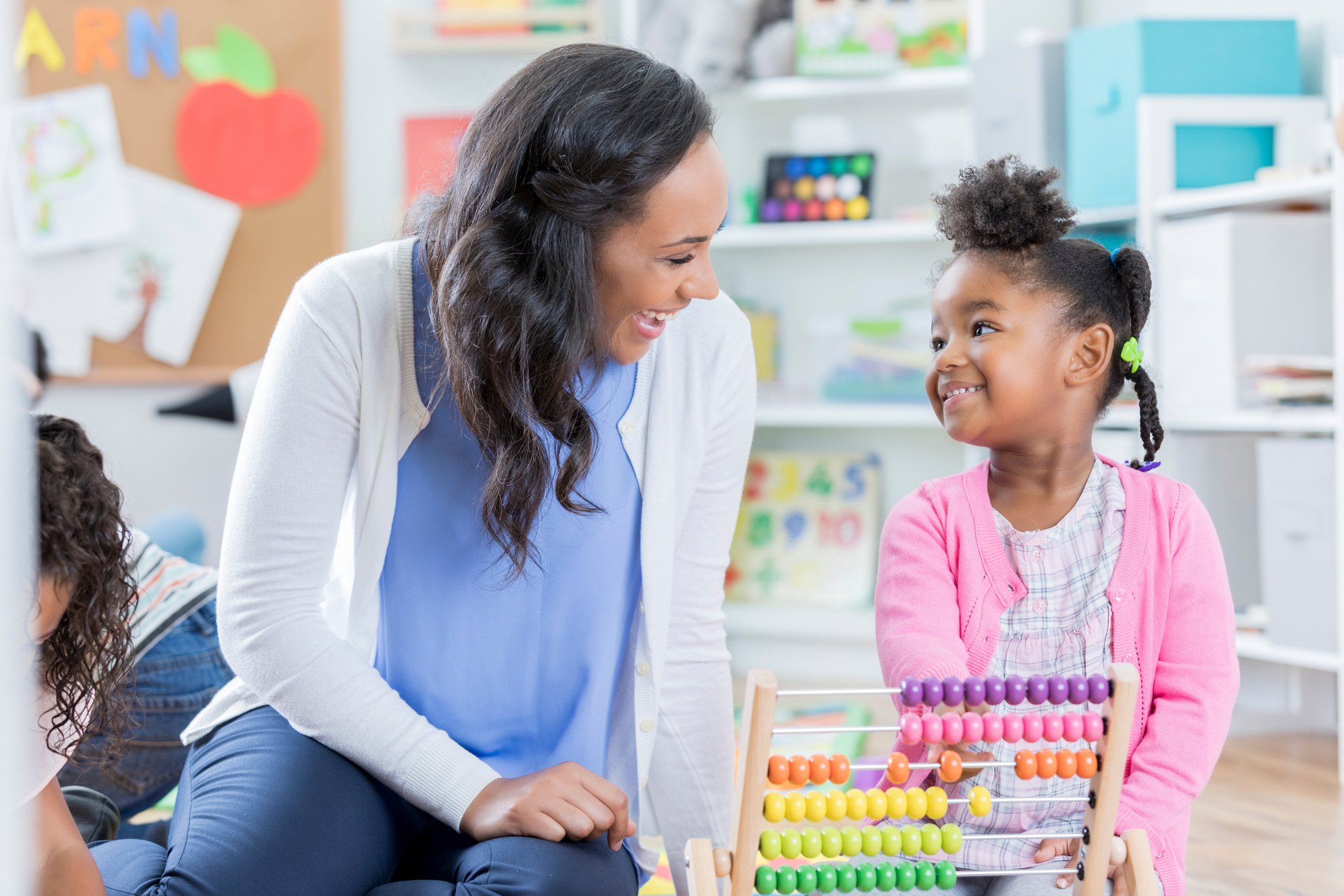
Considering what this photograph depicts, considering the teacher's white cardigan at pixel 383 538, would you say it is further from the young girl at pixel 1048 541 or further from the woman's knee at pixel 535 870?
the young girl at pixel 1048 541

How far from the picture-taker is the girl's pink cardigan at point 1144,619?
1065mm

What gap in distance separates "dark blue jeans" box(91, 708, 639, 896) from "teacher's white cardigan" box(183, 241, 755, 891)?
1.3 inches

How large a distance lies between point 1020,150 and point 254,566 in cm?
204

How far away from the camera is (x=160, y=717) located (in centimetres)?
149

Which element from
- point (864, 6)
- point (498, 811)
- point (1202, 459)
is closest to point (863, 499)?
point (1202, 459)

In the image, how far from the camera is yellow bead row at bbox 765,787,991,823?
97cm

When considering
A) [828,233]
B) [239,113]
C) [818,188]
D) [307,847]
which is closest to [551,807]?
[307,847]

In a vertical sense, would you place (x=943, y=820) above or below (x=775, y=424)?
below

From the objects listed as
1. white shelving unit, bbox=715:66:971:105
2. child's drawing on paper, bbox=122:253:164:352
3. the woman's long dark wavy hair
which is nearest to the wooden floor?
the woman's long dark wavy hair

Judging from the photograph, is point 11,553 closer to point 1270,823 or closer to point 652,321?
point 652,321

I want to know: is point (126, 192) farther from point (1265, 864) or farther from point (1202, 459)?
point (1265, 864)

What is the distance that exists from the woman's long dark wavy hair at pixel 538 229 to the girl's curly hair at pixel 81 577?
291 mm

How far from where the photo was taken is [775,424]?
3139mm

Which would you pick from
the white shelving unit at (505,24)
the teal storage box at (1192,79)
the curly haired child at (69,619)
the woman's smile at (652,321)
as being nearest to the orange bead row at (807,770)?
the woman's smile at (652,321)
